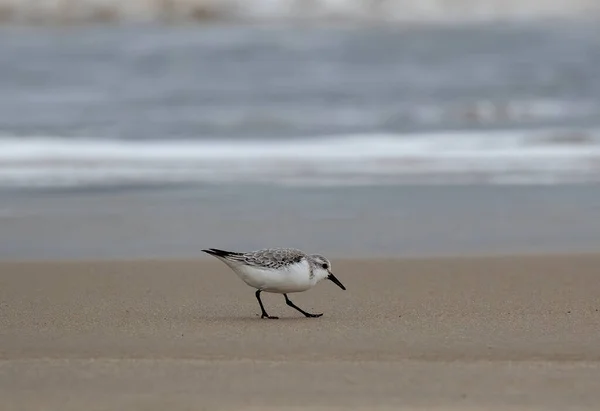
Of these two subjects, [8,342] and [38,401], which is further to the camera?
[8,342]

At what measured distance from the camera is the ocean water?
30.0 feet

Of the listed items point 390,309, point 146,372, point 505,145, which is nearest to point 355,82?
point 505,145

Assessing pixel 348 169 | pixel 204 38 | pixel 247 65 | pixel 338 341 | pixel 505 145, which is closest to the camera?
pixel 338 341

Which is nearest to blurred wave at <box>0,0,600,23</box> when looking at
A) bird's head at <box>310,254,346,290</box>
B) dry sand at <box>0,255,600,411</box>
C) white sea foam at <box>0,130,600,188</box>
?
white sea foam at <box>0,130,600,188</box>

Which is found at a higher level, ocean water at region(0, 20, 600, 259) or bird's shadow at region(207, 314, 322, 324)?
bird's shadow at region(207, 314, 322, 324)

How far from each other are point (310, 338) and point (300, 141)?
10.1m

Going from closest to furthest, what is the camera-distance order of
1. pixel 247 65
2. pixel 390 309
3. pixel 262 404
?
1. pixel 262 404
2. pixel 390 309
3. pixel 247 65

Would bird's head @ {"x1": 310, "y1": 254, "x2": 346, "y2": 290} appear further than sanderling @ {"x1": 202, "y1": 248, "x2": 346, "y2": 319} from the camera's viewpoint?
Yes

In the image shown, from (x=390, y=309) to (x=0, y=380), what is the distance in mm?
2329

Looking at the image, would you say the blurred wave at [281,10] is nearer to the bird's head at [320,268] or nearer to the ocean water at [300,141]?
the ocean water at [300,141]

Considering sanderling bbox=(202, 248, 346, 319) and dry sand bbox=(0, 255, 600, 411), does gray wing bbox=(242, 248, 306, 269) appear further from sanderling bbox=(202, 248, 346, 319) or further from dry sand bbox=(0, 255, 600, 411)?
dry sand bbox=(0, 255, 600, 411)

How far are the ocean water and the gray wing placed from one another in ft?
7.90

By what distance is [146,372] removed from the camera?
4.83 m

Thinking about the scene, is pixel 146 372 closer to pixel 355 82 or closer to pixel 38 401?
pixel 38 401
